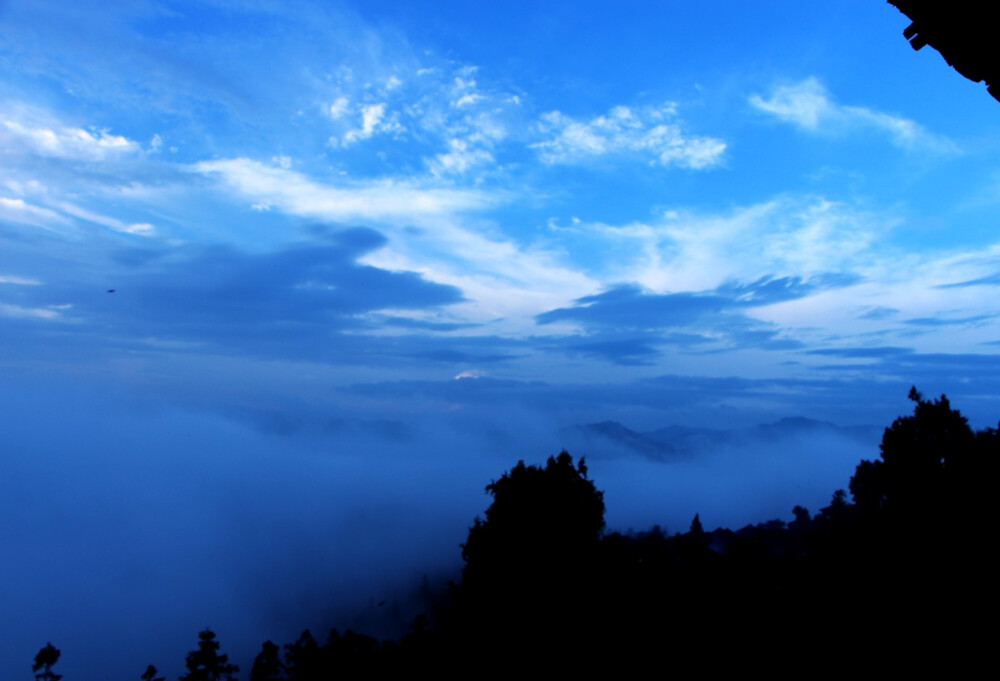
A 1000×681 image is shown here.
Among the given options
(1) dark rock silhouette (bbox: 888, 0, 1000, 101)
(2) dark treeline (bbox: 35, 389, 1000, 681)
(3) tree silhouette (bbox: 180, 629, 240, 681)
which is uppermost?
(1) dark rock silhouette (bbox: 888, 0, 1000, 101)

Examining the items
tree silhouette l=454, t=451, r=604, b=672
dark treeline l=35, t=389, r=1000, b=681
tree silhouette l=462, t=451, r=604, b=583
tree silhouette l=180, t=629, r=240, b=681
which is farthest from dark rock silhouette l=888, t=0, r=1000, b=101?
tree silhouette l=180, t=629, r=240, b=681

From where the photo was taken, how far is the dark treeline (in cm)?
2189

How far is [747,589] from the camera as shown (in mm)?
29859

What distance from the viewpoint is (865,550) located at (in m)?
26.7

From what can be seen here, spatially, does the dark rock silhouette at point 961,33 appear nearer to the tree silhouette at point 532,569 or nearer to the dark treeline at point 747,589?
the dark treeline at point 747,589

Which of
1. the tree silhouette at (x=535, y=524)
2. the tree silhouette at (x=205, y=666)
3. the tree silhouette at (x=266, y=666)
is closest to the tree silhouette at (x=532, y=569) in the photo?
the tree silhouette at (x=535, y=524)

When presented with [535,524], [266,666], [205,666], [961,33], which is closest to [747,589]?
[535,524]

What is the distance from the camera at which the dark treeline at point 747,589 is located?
2189 cm

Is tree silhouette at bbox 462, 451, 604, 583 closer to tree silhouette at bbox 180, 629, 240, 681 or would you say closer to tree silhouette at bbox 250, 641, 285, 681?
tree silhouette at bbox 250, 641, 285, 681

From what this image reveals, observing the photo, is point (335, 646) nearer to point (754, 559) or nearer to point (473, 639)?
point (473, 639)

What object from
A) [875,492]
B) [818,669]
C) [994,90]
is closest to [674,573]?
[818,669]

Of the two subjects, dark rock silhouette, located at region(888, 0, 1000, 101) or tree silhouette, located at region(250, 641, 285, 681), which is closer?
dark rock silhouette, located at region(888, 0, 1000, 101)

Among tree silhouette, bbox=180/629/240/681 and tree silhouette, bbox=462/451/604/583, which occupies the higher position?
tree silhouette, bbox=462/451/604/583

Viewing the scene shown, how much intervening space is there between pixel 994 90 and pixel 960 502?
3333 centimetres
